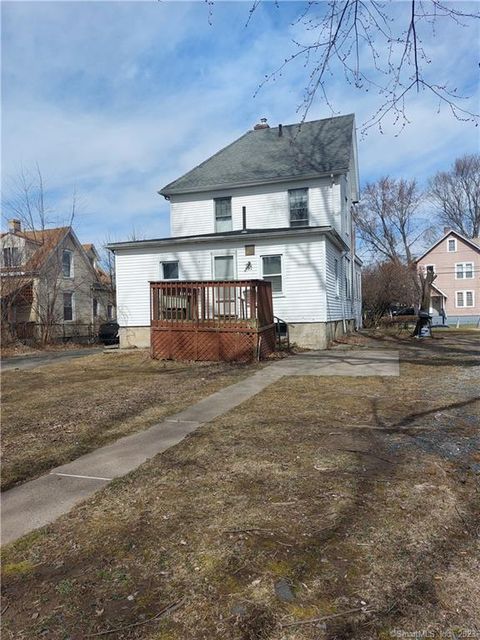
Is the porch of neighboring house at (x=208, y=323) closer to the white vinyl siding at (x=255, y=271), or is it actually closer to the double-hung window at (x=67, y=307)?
the white vinyl siding at (x=255, y=271)

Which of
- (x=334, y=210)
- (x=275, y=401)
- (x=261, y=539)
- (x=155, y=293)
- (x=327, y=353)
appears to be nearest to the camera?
(x=261, y=539)

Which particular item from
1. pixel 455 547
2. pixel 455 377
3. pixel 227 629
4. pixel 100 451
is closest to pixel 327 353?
pixel 455 377

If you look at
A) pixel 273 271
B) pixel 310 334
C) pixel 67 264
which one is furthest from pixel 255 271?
pixel 67 264

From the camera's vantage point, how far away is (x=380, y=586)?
2062mm

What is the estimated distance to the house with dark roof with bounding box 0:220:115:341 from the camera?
21891 mm

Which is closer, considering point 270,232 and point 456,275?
point 270,232

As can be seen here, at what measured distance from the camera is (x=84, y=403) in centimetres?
658

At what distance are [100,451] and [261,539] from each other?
92.1 inches

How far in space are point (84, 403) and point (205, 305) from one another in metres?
5.40

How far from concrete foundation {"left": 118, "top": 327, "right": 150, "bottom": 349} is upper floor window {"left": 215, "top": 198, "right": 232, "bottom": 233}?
5691mm

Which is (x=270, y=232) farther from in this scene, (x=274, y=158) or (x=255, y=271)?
(x=274, y=158)

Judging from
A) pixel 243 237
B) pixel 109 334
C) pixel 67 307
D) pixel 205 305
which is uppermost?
pixel 243 237

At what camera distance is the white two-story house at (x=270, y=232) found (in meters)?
14.3

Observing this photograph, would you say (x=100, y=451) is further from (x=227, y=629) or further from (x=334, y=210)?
(x=334, y=210)
